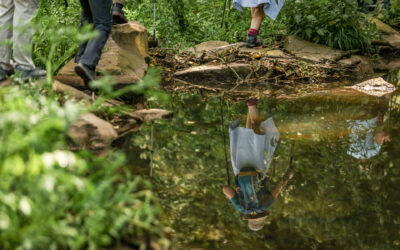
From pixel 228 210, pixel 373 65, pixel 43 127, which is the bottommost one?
pixel 373 65

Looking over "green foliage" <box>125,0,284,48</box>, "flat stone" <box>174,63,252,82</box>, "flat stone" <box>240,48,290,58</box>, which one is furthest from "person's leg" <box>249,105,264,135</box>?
"green foliage" <box>125,0,284,48</box>

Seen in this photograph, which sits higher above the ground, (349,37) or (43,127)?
(43,127)

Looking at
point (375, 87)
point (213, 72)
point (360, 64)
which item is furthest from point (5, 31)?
point (360, 64)

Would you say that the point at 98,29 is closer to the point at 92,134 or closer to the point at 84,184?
the point at 92,134

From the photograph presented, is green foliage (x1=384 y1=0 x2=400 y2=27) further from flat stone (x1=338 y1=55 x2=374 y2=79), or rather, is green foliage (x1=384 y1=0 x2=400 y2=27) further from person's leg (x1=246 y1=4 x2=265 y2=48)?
person's leg (x1=246 y1=4 x2=265 y2=48)

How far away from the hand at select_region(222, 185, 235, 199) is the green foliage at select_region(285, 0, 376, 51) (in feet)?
16.3

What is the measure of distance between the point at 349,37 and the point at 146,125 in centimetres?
453

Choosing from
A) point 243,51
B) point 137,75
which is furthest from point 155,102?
point 243,51

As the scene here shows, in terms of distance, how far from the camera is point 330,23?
7.36 meters

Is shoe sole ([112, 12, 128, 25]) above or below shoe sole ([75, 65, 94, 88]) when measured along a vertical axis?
above

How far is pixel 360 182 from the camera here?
2.85 meters

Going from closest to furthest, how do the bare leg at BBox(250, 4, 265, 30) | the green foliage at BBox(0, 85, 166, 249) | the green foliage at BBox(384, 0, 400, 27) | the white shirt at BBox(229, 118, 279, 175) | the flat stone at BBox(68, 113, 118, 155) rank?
the green foliage at BBox(0, 85, 166, 249)
the flat stone at BBox(68, 113, 118, 155)
the white shirt at BBox(229, 118, 279, 175)
the bare leg at BBox(250, 4, 265, 30)
the green foliage at BBox(384, 0, 400, 27)

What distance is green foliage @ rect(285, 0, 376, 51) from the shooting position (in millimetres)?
7238

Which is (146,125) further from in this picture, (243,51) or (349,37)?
(349,37)
